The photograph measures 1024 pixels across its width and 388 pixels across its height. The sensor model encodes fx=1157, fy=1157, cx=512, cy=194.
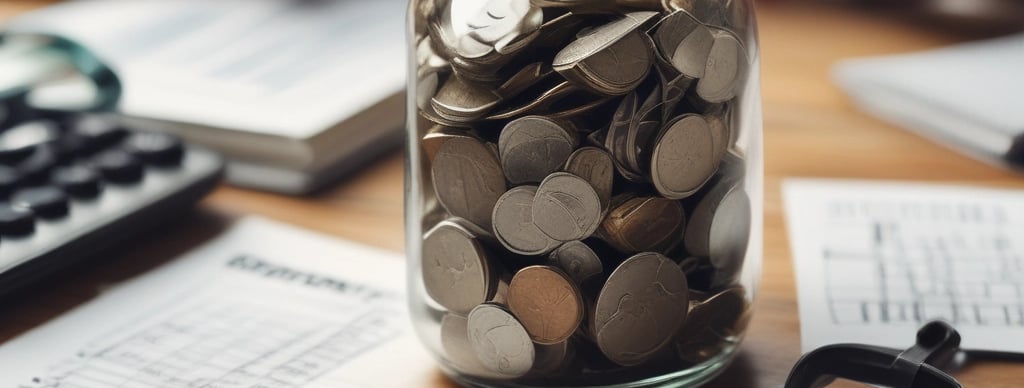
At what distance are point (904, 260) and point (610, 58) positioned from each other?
0.25 meters

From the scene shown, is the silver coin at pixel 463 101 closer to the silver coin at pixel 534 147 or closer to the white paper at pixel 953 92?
the silver coin at pixel 534 147

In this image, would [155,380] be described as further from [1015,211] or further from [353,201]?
[1015,211]

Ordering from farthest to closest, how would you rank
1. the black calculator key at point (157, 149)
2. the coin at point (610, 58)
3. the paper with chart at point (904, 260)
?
1. the black calculator key at point (157, 149)
2. the paper with chart at point (904, 260)
3. the coin at point (610, 58)

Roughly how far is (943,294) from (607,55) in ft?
0.77

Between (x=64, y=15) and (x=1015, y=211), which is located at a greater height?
(x=64, y=15)

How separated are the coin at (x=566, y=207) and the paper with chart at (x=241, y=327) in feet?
0.35

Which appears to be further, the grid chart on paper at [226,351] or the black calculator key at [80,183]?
the black calculator key at [80,183]

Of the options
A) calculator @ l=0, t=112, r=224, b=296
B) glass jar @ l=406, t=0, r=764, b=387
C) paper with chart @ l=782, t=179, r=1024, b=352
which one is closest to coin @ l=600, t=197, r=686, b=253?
glass jar @ l=406, t=0, r=764, b=387

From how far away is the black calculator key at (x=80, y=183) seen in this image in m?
0.54

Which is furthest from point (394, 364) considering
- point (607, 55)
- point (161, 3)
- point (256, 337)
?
point (161, 3)

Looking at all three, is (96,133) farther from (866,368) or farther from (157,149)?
(866,368)

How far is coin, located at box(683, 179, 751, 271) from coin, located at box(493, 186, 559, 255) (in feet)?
0.16

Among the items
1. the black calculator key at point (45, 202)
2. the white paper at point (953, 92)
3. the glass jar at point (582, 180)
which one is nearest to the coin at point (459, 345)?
the glass jar at point (582, 180)

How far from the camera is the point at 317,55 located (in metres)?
0.77
